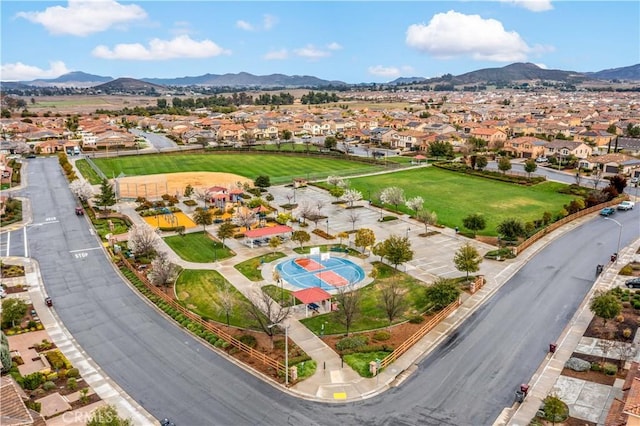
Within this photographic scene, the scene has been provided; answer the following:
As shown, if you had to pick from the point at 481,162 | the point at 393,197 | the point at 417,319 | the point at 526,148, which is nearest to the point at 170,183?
the point at 393,197

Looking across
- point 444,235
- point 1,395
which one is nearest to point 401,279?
point 444,235

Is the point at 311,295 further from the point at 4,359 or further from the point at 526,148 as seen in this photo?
the point at 526,148

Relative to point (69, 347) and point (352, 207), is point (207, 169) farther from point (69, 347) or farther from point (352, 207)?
point (69, 347)

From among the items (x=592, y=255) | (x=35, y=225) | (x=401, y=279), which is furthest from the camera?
(x=35, y=225)

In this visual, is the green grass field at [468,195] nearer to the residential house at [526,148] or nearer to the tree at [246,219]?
the tree at [246,219]

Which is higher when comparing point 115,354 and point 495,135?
point 495,135

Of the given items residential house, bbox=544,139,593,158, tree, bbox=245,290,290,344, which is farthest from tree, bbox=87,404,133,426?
residential house, bbox=544,139,593,158

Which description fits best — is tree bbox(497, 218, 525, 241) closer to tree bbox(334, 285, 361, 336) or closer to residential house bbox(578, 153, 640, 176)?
tree bbox(334, 285, 361, 336)
